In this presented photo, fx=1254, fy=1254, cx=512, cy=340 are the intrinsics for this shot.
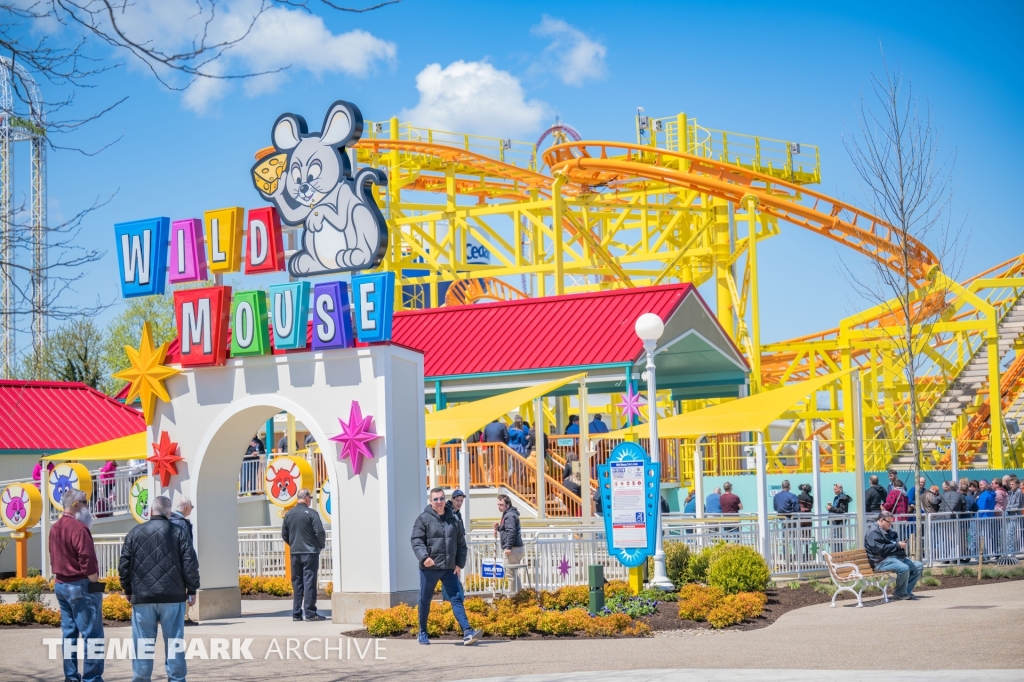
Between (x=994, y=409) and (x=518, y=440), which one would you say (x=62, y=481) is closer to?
(x=518, y=440)

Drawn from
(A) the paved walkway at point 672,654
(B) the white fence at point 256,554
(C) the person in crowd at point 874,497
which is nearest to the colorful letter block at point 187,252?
A: (A) the paved walkway at point 672,654

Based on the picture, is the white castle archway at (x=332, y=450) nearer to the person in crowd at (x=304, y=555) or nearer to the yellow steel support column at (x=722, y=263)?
the person in crowd at (x=304, y=555)

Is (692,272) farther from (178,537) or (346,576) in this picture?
(178,537)

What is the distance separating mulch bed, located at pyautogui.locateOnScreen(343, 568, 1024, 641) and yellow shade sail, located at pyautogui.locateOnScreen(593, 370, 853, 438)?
2.61 meters

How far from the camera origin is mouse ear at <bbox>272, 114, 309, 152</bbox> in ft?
53.5

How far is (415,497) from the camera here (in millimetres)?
15516

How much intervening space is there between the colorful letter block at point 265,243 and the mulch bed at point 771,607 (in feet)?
15.8

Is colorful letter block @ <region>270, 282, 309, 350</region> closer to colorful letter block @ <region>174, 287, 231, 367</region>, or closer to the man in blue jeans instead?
colorful letter block @ <region>174, 287, 231, 367</region>

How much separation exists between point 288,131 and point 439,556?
6520 mm

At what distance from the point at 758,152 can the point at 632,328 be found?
53.4 ft

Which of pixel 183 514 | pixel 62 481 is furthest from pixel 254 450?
pixel 183 514

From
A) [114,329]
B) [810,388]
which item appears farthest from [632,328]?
[114,329]

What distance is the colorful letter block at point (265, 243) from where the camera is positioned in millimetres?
15891

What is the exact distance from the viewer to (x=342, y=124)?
15.8 m
